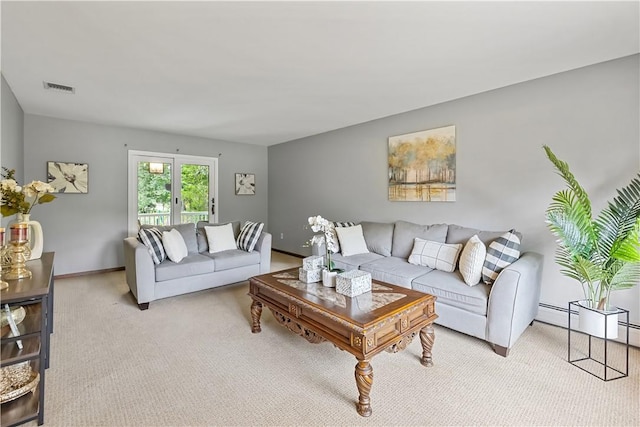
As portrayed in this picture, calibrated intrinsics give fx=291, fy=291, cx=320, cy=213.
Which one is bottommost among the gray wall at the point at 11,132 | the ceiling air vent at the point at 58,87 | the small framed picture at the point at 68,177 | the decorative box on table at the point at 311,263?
the decorative box on table at the point at 311,263

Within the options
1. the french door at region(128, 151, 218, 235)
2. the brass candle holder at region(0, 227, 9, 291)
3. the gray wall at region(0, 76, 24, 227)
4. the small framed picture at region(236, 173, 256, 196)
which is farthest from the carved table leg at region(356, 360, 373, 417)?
the small framed picture at region(236, 173, 256, 196)

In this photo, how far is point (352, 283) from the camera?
2102mm

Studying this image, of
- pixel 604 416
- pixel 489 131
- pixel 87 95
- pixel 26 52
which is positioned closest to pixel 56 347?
pixel 26 52

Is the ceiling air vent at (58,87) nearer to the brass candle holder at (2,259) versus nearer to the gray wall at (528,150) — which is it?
the brass candle holder at (2,259)

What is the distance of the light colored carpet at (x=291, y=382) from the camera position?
1.61 m

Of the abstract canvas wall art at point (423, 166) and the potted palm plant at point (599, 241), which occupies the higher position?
the abstract canvas wall art at point (423, 166)

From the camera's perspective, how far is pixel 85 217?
4.44 m

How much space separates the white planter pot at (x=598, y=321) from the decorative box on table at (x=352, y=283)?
1550 mm

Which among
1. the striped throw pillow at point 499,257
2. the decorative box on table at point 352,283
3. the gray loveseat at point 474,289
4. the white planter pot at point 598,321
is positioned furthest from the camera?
the striped throw pillow at point 499,257

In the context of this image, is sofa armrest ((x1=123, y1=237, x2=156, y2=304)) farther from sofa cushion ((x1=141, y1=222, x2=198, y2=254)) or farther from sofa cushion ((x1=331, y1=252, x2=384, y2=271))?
sofa cushion ((x1=331, y1=252, x2=384, y2=271))

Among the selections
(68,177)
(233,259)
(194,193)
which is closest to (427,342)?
(233,259)

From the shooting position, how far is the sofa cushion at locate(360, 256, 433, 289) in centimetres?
→ 283

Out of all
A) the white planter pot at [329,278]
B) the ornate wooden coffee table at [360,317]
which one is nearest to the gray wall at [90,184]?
the ornate wooden coffee table at [360,317]

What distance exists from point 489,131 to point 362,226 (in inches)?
75.0
